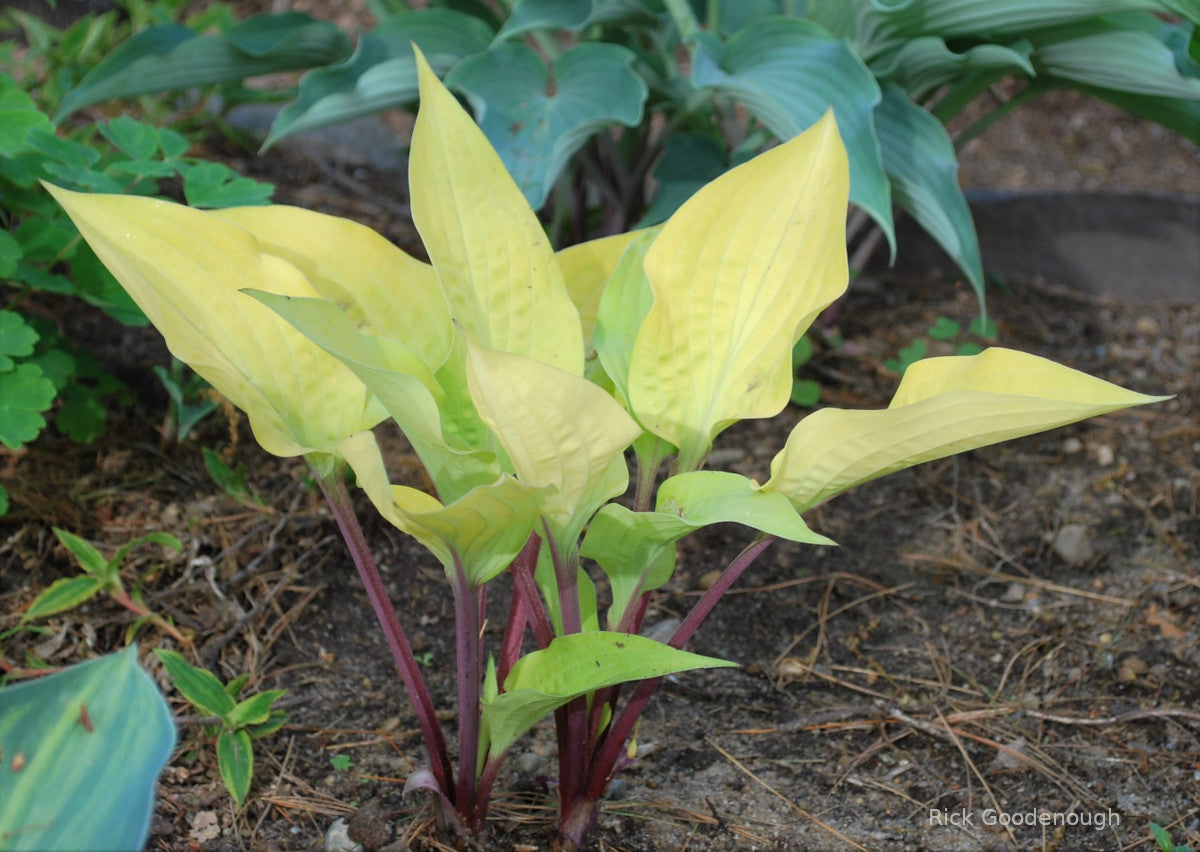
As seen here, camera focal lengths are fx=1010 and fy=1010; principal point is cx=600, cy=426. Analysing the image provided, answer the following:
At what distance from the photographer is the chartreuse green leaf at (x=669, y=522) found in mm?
772

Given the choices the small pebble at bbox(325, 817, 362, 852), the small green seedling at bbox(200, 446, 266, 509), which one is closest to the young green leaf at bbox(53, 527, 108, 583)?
the small green seedling at bbox(200, 446, 266, 509)

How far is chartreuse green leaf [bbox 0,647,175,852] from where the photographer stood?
2.08 ft

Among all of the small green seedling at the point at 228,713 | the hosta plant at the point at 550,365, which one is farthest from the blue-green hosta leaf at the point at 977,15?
the small green seedling at the point at 228,713

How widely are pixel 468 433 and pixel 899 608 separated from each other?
884mm

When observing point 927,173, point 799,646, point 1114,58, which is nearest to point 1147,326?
point 1114,58

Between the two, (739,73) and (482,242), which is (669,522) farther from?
(739,73)

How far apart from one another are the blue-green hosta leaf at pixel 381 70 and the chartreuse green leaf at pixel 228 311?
0.78 meters

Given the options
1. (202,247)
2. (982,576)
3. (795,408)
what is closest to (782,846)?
(982,576)

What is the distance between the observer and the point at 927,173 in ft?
5.45

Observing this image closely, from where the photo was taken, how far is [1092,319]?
227 cm

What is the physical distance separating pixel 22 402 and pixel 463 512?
32.1 inches

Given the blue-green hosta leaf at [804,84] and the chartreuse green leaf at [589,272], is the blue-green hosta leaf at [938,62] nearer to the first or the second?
the blue-green hosta leaf at [804,84]

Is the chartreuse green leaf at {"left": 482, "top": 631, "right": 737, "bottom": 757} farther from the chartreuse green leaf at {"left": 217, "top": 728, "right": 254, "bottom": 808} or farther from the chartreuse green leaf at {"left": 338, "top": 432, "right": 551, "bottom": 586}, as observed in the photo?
the chartreuse green leaf at {"left": 217, "top": 728, "right": 254, "bottom": 808}

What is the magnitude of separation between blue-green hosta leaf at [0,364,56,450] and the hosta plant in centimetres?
51
